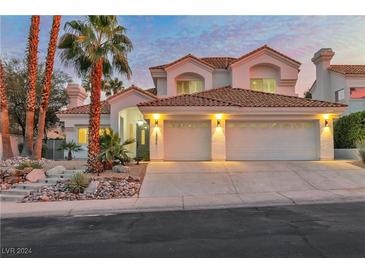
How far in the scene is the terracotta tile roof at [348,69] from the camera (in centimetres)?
2651

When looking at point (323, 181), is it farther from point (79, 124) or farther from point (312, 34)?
point (79, 124)

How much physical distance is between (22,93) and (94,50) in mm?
17726

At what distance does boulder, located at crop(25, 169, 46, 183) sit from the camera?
13.9m

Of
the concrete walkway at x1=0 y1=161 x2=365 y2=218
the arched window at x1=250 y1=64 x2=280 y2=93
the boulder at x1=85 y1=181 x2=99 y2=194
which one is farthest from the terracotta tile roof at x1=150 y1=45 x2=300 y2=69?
the boulder at x1=85 y1=181 x2=99 y2=194

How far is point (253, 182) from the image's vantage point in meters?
13.8

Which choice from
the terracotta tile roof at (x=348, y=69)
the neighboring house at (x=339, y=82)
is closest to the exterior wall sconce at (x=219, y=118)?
the neighboring house at (x=339, y=82)

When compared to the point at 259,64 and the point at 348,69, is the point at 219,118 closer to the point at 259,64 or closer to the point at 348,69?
the point at 259,64

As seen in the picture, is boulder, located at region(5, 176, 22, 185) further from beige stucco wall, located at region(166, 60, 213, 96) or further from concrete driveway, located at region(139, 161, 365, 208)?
beige stucco wall, located at region(166, 60, 213, 96)

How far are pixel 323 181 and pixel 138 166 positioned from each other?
347 inches

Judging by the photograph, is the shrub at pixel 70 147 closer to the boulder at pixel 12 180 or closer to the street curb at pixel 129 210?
the boulder at pixel 12 180

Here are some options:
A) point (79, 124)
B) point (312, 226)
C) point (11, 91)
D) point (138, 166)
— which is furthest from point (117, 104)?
point (312, 226)

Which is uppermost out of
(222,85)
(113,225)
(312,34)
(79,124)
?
(312,34)

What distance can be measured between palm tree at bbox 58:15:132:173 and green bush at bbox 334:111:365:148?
13781 millimetres

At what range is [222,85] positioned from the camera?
26.4 meters
